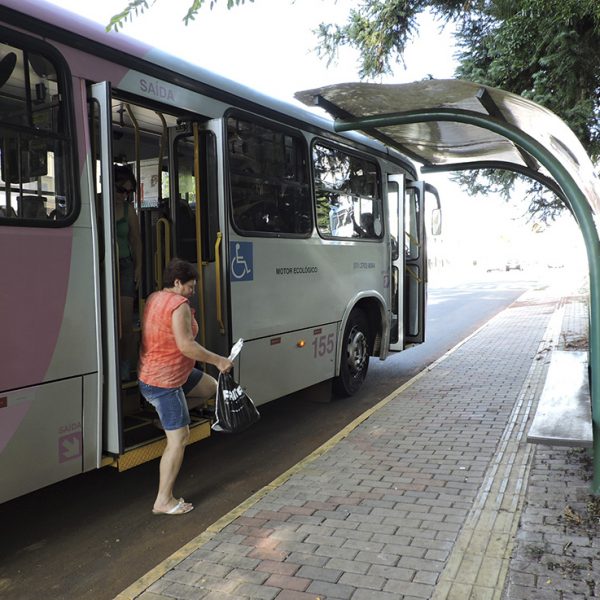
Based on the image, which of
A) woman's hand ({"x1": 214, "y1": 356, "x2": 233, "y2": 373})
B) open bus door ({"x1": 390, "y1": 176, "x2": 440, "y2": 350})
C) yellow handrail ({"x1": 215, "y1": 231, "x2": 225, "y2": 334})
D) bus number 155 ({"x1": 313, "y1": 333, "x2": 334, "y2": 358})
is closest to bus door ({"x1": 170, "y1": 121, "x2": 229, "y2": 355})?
yellow handrail ({"x1": 215, "y1": 231, "x2": 225, "y2": 334})

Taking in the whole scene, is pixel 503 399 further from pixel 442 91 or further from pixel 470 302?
pixel 470 302

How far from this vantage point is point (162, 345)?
392 cm

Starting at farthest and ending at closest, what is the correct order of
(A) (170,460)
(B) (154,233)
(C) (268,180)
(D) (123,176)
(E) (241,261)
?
(B) (154,233) → (C) (268,180) → (E) (241,261) → (D) (123,176) → (A) (170,460)

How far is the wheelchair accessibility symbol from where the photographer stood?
482 cm

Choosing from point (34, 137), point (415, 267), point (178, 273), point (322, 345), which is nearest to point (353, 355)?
point (322, 345)

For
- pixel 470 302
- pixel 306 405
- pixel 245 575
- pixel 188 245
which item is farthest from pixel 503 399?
pixel 470 302

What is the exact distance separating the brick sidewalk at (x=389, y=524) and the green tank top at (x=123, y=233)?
2.19 metres

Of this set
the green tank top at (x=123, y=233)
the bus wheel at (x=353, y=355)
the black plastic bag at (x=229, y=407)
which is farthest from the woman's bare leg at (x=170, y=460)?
the bus wheel at (x=353, y=355)

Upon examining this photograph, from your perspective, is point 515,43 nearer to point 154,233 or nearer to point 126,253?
point 154,233

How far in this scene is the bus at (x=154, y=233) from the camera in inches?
127

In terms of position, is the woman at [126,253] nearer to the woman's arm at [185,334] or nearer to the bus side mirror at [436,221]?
the woman's arm at [185,334]

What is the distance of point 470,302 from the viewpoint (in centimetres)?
2202

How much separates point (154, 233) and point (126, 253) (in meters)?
0.93

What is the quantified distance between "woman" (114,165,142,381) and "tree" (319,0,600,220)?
5.04 meters
